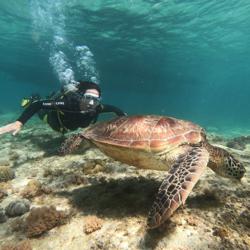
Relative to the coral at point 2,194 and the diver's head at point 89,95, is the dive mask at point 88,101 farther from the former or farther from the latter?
the coral at point 2,194

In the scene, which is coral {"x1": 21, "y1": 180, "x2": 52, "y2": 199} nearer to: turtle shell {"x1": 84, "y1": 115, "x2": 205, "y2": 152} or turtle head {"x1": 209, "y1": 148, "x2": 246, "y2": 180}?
turtle shell {"x1": 84, "y1": 115, "x2": 205, "y2": 152}

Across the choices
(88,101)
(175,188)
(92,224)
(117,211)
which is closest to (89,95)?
(88,101)

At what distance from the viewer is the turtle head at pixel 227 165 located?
5.00 m

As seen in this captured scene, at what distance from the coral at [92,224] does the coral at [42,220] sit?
1.63ft

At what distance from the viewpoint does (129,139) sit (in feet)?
16.3

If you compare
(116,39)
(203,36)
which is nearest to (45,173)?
(116,39)

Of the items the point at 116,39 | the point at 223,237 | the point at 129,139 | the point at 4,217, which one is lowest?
the point at 4,217

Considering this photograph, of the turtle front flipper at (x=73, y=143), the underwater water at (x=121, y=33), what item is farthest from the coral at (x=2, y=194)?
the underwater water at (x=121, y=33)

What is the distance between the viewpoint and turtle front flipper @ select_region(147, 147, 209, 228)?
11.5 feet

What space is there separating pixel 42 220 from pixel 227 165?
368 centimetres

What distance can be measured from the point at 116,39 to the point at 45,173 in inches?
969

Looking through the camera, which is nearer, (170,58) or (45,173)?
(45,173)

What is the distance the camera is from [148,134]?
4.95 metres

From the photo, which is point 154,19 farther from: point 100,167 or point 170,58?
point 100,167
